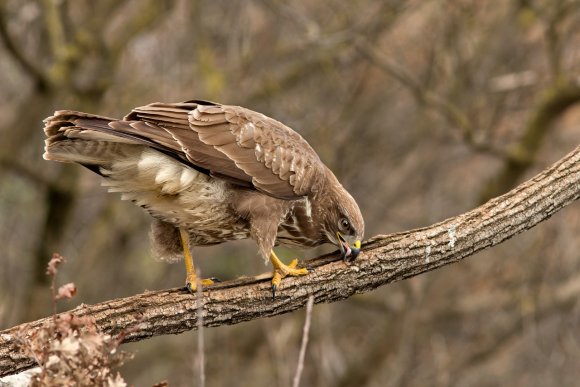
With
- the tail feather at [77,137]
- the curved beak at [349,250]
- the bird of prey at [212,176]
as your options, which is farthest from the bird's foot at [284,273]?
the tail feather at [77,137]

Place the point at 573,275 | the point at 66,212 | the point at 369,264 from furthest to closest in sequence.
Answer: the point at 573,275 < the point at 66,212 < the point at 369,264

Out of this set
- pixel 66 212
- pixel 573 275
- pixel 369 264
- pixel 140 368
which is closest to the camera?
pixel 369 264

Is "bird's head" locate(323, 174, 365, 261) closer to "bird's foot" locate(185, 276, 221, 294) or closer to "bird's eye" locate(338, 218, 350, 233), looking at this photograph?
"bird's eye" locate(338, 218, 350, 233)

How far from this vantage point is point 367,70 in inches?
505

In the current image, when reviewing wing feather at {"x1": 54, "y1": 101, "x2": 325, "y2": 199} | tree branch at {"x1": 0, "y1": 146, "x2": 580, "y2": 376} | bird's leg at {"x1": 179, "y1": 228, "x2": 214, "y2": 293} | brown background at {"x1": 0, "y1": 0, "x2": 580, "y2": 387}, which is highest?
brown background at {"x1": 0, "y1": 0, "x2": 580, "y2": 387}

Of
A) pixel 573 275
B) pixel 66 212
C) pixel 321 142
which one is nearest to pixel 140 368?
pixel 66 212

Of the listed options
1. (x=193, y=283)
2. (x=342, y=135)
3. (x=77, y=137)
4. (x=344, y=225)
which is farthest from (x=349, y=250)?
(x=342, y=135)

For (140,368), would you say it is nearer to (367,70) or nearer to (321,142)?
(321,142)

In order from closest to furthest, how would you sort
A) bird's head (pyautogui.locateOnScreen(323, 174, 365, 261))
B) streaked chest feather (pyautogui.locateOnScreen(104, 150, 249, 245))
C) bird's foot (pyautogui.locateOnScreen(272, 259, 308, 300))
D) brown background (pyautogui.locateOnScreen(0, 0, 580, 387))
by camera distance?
bird's foot (pyautogui.locateOnScreen(272, 259, 308, 300)), streaked chest feather (pyautogui.locateOnScreen(104, 150, 249, 245)), bird's head (pyautogui.locateOnScreen(323, 174, 365, 261)), brown background (pyautogui.locateOnScreen(0, 0, 580, 387))

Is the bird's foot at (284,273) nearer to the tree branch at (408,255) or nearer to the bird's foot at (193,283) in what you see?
the tree branch at (408,255)

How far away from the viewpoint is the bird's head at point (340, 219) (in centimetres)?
644

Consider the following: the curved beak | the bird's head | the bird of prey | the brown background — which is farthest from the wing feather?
the brown background

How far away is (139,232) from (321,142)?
3.37 metres

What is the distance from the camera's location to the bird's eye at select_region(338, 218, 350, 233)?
21.3 feet
